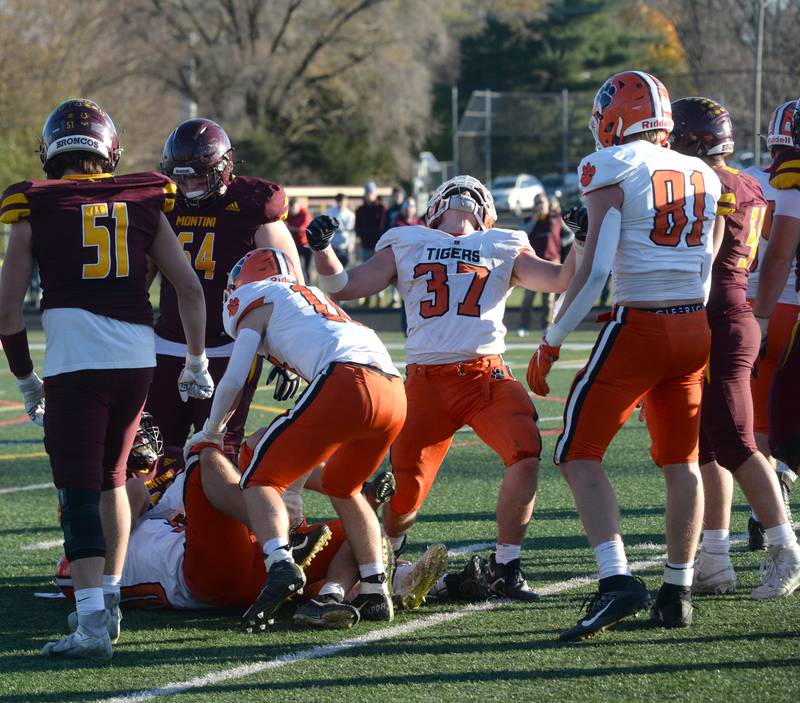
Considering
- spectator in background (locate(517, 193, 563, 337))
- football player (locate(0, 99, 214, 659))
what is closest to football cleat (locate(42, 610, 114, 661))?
football player (locate(0, 99, 214, 659))

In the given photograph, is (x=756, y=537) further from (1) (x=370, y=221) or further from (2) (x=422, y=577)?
(1) (x=370, y=221)

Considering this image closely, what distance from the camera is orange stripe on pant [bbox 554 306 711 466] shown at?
436 cm

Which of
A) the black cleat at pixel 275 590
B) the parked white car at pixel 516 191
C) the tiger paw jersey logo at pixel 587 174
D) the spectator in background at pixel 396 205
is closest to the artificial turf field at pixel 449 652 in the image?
the black cleat at pixel 275 590

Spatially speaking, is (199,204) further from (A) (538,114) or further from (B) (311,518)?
(A) (538,114)

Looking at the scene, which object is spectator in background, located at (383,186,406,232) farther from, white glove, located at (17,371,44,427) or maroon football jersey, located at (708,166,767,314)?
white glove, located at (17,371,44,427)

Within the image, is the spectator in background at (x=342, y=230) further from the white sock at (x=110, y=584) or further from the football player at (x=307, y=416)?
the white sock at (x=110, y=584)

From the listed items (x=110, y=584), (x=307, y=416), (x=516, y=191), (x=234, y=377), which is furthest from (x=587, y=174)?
(x=516, y=191)

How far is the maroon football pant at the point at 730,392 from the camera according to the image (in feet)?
15.8

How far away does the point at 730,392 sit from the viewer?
484cm

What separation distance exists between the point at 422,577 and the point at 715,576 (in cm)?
122

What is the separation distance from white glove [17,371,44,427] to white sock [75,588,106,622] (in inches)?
25.2

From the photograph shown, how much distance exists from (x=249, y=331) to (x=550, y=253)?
12.3 metres

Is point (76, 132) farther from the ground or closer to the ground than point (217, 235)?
farther from the ground

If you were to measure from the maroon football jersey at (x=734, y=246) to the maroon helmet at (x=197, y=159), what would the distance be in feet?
7.09
